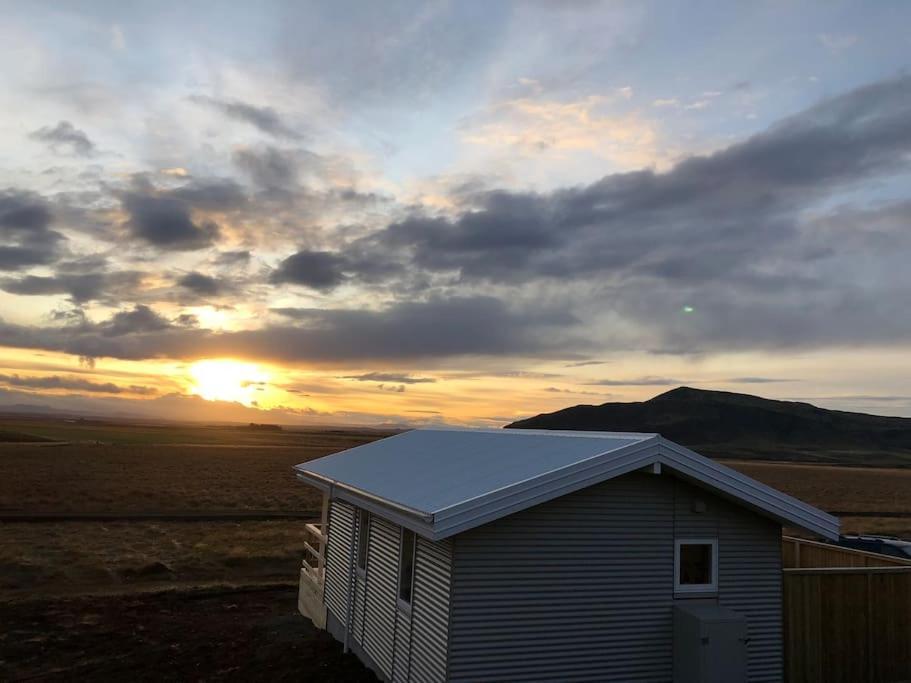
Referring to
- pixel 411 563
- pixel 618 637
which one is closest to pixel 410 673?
pixel 411 563

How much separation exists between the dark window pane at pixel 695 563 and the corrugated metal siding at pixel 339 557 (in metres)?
6.36

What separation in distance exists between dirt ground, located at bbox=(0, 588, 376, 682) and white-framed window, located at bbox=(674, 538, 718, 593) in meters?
5.52

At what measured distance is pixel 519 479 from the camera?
31.5 feet

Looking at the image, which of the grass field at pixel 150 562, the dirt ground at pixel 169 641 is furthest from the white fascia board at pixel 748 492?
the grass field at pixel 150 562

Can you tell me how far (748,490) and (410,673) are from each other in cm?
569

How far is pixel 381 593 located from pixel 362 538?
1.81m

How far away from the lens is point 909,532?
33719mm

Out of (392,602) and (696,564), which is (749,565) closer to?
(696,564)

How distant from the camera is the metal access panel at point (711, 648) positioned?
9.95m

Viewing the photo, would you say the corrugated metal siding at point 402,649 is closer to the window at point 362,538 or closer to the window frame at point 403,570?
the window frame at point 403,570

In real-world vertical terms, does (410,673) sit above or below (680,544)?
below

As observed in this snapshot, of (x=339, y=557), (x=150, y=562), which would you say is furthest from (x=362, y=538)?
(x=150, y=562)

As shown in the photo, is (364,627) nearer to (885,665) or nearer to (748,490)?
(748,490)

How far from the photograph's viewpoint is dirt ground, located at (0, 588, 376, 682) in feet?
42.1
